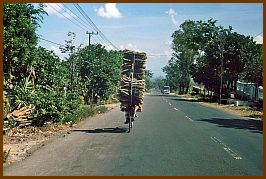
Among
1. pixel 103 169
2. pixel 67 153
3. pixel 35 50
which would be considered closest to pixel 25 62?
pixel 35 50

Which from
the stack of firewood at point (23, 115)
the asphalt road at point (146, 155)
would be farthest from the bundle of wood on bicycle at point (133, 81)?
the stack of firewood at point (23, 115)

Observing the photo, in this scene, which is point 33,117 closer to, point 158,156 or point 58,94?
point 58,94

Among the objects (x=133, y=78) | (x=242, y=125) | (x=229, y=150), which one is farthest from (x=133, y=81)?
(x=242, y=125)

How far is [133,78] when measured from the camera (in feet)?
55.4

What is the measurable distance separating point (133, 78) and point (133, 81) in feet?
0.75

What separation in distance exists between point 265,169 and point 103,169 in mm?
3747

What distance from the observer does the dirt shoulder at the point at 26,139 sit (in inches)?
416

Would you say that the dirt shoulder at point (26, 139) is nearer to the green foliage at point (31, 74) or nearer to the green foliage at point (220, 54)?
the green foliage at point (31, 74)

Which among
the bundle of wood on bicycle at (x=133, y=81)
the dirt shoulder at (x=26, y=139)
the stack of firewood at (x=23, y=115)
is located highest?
the bundle of wood on bicycle at (x=133, y=81)

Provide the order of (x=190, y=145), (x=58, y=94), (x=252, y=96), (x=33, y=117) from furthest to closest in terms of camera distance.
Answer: (x=252, y=96) → (x=58, y=94) → (x=33, y=117) → (x=190, y=145)

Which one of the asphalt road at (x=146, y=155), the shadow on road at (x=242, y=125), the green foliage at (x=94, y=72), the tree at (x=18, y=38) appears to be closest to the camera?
the asphalt road at (x=146, y=155)

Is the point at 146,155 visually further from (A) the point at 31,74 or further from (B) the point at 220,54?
(B) the point at 220,54

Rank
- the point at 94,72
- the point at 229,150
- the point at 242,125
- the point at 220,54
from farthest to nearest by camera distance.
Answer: the point at 220,54 < the point at 94,72 < the point at 242,125 < the point at 229,150

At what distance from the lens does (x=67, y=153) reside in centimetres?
1091
